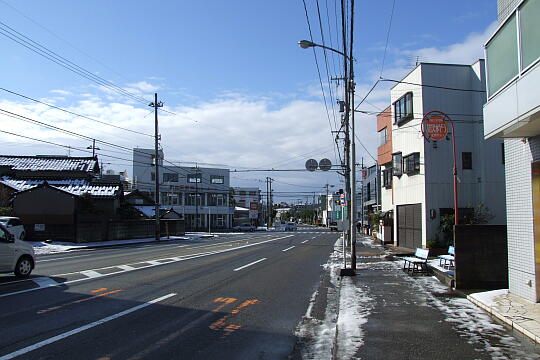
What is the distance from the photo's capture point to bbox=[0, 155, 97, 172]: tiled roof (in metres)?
46.6

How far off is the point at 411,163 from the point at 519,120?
57.8 feet

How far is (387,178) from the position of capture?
32.0 m

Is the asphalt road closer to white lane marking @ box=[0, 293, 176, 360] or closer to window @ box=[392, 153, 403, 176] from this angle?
white lane marking @ box=[0, 293, 176, 360]

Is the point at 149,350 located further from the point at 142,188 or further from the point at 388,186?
the point at 142,188

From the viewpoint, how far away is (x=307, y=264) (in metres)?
19.1

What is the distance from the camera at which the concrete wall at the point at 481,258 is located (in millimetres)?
11258

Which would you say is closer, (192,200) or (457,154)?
(457,154)

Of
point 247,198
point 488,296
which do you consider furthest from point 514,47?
point 247,198

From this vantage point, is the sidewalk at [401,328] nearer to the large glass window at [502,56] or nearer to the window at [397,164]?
the large glass window at [502,56]

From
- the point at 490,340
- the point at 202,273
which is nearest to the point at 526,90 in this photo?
the point at 490,340

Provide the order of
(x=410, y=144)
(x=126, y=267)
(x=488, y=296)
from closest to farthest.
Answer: (x=488, y=296) < (x=126, y=267) < (x=410, y=144)

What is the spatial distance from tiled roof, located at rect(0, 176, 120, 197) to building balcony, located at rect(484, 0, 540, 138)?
35497 mm

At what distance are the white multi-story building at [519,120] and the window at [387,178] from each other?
68.4 ft

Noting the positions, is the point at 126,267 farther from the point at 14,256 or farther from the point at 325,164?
the point at 325,164
